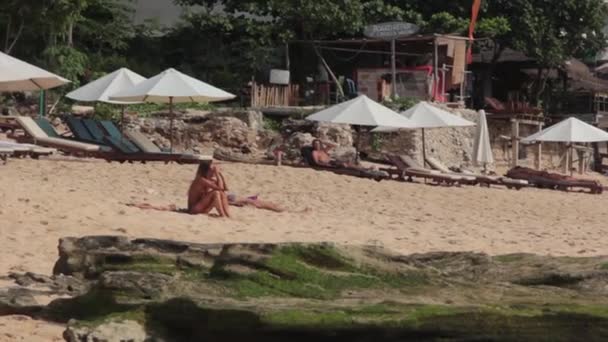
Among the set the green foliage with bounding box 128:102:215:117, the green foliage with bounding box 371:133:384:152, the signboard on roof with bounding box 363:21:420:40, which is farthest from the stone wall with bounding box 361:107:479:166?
the green foliage with bounding box 128:102:215:117

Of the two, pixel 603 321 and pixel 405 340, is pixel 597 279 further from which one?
pixel 405 340

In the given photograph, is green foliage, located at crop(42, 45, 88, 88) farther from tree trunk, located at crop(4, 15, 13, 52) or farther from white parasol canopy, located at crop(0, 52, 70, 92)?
white parasol canopy, located at crop(0, 52, 70, 92)

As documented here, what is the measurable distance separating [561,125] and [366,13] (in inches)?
339

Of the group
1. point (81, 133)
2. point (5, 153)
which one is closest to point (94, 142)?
point (81, 133)

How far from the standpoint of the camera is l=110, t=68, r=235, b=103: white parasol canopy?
18.0 m

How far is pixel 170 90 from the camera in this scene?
18.0 m

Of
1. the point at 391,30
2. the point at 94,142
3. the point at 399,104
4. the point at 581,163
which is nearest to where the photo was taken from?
the point at 94,142

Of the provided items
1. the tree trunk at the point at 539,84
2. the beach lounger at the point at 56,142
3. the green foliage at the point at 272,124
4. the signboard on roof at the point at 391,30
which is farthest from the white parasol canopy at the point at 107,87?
the tree trunk at the point at 539,84

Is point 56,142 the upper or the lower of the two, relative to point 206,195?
upper

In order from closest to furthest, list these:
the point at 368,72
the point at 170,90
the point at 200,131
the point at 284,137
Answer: the point at 170,90
the point at 200,131
the point at 284,137
the point at 368,72

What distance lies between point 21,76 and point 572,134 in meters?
14.4

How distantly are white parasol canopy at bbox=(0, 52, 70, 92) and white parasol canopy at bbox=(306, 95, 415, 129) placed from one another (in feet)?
18.7

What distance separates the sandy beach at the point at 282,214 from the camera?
9.33m

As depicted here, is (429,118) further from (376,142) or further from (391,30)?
(391,30)
